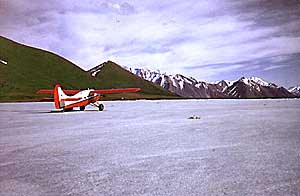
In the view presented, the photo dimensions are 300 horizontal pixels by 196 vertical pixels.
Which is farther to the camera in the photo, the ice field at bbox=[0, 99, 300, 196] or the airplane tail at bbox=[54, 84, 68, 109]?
the airplane tail at bbox=[54, 84, 68, 109]

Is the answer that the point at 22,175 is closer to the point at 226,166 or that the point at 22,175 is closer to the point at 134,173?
the point at 134,173

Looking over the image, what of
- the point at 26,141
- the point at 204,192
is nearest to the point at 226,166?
the point at 204,192

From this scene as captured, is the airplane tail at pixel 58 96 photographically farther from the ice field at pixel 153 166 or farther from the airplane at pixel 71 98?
the ice field at pixel 153 166

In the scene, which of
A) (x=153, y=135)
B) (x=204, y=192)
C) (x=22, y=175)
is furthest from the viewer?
(x=153, y=135)

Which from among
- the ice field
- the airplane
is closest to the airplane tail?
the airplane

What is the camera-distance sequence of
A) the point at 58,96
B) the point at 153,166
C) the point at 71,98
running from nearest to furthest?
the point at 153,166, the point at 58,96, the point at 71,98

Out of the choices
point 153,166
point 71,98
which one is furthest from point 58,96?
point 153,166

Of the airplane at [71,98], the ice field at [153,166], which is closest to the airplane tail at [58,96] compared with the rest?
the airplane at [71,98]

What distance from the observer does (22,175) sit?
4988 millimetres

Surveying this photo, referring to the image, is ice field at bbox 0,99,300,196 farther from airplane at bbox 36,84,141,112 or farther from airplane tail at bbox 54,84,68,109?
airplane at bbox 36,84,141,112

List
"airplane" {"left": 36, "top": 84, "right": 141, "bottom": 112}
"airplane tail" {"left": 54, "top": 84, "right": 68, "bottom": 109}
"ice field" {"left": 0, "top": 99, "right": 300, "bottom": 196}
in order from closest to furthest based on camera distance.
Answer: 1. "ice field" {"left": 0, "top": 99, "right": 300, "bottom": 196}
2. "airplane tail" {"left": 54, "top": 84, "right": 68, "bottom": 109}
3. "airplane" {"left": 36, "top": 84, "right": 141, "bottom": 112}

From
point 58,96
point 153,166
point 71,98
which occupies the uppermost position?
point 58,96

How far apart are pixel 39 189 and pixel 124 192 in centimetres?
124

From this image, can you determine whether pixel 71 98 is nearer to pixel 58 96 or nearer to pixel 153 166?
pixel 58 96
